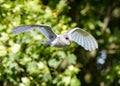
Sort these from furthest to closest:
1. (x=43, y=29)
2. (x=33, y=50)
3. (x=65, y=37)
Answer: (x=33, y=50)
(x=43, y=29)
(x=65, y=37)

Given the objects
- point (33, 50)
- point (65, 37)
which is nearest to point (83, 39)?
point (65, 37)

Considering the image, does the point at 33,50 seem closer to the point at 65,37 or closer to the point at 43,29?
the point at 43,29

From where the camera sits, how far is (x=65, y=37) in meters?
3.36

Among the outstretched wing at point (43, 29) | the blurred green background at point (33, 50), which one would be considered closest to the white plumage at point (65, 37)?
the outstretched wing at point (43, 29)

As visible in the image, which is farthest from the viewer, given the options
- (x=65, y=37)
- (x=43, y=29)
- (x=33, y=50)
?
(x=33, y=50)

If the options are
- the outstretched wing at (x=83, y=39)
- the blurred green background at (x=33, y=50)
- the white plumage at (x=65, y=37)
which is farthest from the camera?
the blurred green background at (x=33, y=50)

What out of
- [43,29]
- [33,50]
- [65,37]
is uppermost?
[33,50]

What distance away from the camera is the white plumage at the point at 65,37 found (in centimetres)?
335

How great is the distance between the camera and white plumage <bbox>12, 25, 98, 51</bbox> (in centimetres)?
335

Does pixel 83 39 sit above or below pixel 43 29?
below

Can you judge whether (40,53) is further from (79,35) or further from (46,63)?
(79,35)

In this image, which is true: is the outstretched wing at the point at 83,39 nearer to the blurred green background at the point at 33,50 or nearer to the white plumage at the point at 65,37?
the white plumage at the point at 65,37

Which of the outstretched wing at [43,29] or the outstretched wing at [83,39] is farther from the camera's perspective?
the outstretched wing at [83,39]

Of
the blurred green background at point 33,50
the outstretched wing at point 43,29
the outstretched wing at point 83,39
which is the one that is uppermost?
the blurred green background at point 33,50
